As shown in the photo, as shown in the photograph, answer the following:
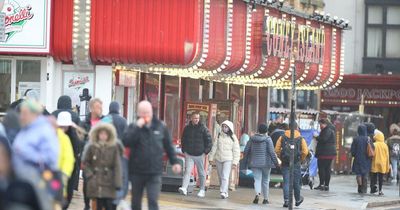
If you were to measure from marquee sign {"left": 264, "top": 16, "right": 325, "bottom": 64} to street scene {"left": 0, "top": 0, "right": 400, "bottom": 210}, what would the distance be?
0.17ft

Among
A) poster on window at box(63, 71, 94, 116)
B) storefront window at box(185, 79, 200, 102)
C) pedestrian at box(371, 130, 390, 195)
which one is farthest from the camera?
pedestrian at box(371, 130, 390, 195)

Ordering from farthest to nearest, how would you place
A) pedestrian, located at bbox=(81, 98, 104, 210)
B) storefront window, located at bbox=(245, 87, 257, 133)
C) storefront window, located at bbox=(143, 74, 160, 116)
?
storefront window, located at bbox=(245, 87, 257, 133) → storefront window, located at bbox=(143, 74, 160, 116) → pedestrian, located at bbox=(81, 98, 104, 210)

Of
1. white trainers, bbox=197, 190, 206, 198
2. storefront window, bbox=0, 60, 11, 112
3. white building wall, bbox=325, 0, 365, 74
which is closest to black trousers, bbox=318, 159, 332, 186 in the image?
white trainers, bbox=197, 190, 206, 198

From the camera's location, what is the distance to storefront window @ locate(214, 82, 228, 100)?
26.6 meters

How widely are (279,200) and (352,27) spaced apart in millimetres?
24010

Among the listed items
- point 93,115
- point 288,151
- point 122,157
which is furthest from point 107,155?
point 288,151

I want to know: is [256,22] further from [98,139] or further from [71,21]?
[98,139]

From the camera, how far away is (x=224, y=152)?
20000 millimetres

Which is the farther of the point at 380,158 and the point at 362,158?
the point at 380,158

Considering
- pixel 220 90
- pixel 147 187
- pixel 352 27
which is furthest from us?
pixel 352 27

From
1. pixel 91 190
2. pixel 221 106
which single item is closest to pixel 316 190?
pixel 221 106

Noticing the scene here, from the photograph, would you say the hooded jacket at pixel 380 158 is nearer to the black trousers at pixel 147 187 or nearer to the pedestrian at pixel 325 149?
the pedestrian at pixel 325 149

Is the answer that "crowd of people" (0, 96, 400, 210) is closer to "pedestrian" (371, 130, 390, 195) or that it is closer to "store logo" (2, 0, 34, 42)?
"store logo" (2, 0, 34, 42)

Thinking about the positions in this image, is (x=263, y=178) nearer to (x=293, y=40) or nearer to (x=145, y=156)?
(x=293, y=40)
